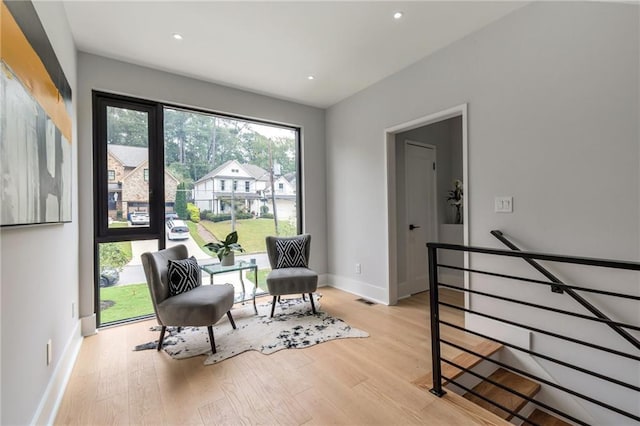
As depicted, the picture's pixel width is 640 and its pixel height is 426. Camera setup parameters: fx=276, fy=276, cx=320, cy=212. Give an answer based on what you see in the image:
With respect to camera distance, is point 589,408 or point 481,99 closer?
point 589,408

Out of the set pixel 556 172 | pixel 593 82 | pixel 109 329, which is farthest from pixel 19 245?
pixel 593 82

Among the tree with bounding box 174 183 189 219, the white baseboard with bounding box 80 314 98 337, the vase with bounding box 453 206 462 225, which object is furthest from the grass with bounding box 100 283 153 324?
the vase with bounding box 453 206 462 225

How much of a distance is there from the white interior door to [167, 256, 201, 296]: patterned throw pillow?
2681 mm

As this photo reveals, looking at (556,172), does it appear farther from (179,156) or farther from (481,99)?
(179,156)

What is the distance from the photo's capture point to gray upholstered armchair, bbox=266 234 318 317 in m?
3.04

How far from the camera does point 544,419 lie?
213cm

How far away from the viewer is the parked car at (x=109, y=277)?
2.91m

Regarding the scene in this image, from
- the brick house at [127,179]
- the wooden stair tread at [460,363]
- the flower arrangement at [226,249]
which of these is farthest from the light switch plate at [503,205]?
the brick house at [127,179]

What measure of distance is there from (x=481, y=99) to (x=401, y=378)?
7.96 ft

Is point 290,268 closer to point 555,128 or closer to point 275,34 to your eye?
point 275,34

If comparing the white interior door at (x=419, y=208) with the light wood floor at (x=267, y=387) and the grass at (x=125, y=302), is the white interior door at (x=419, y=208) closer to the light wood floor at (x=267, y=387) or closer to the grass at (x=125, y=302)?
the light wood floor at (x=267, y=387)

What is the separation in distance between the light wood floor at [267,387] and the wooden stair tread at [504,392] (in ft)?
0.96

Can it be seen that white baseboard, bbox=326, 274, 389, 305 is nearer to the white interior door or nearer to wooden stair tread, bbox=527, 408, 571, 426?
the white interior door

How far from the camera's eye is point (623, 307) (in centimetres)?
178
